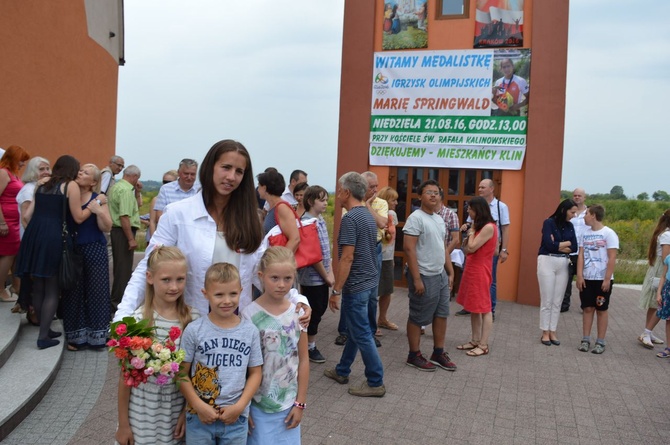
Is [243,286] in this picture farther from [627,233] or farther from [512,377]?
[627,233]

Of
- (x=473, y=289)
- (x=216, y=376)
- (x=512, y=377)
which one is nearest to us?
(x=216, y=376)

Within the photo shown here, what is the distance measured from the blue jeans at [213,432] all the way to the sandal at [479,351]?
4.40 meters

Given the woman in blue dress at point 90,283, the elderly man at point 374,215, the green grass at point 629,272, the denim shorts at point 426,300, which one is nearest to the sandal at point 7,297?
the woman in blue dress at point 90,283

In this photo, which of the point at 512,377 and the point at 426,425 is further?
the point at 512,377

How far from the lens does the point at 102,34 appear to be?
14273 mm

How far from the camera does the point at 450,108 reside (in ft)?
32.1

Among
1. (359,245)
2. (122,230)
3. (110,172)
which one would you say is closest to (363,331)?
(359,245)

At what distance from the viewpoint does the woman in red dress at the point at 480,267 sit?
6285 millimetres

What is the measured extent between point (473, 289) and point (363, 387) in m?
2.10

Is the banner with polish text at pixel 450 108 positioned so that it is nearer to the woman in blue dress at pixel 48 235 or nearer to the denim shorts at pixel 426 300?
the denim shorts at pixel 426 300

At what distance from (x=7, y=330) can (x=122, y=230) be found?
196 centimetres

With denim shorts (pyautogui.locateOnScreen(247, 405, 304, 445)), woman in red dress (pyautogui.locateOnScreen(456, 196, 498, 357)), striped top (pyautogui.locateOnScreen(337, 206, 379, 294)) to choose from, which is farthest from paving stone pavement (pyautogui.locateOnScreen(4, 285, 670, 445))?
denim shorts (pyautogui.locateOnScreen(247, 405, 304, 445))

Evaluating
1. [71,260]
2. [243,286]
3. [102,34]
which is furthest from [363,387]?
[102,34]

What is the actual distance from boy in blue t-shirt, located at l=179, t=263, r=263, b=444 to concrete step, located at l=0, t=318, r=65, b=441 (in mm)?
2245
